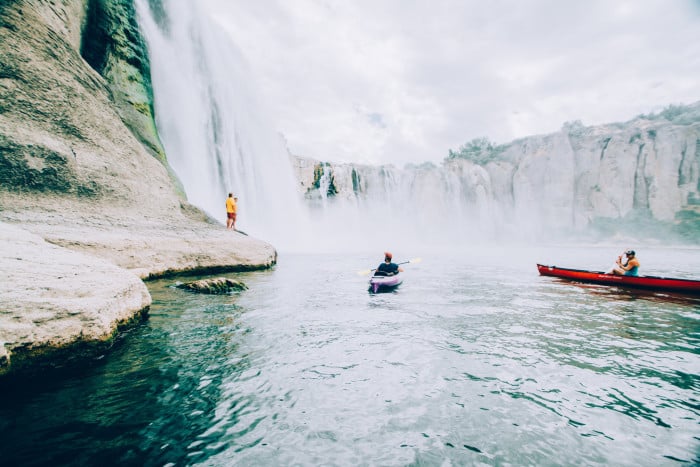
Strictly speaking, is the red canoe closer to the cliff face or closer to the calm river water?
the calm river water

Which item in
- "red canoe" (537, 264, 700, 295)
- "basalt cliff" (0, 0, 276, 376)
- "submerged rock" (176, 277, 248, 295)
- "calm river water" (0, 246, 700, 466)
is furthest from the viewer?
"red canoe" (537, 264, 700, 295)

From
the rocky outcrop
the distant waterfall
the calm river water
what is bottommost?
the calm river water

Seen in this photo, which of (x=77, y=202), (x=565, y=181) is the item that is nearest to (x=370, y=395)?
(x=77, y=202)

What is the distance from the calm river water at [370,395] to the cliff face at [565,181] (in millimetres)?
35865

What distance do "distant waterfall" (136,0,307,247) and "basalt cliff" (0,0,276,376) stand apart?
9.20ft

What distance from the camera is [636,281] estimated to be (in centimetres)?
1034

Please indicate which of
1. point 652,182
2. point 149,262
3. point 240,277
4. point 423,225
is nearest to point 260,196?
point 240,277

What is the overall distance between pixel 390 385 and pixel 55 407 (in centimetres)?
364

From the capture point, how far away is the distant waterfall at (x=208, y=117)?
16.9 m

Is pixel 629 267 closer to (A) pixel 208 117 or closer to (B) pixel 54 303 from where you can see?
(B) pixel 54 303

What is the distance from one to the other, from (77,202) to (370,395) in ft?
33.0

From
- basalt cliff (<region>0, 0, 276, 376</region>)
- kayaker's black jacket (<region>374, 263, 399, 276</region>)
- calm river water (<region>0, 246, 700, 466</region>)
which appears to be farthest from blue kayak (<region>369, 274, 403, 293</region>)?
basalt cliff (<region>0, 0, 276, 376</region>)

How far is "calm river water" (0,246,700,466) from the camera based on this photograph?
2.69 m

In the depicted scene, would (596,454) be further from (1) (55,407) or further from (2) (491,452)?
(1) (55,407)
